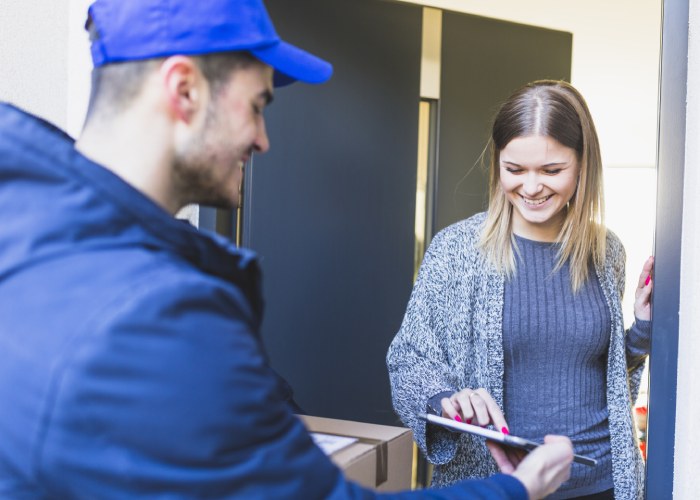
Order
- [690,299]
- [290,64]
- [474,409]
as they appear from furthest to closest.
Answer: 1. [474,409]
2. [690,299]
3. [290,64]

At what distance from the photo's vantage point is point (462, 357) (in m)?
1.62

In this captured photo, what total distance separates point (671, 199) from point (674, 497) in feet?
1.69

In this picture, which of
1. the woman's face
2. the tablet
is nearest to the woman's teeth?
the woman's face

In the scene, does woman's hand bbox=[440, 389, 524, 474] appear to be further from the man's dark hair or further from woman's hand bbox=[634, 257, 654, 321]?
the man's dark hair

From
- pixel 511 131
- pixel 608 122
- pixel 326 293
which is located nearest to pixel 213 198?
pixel 511 131

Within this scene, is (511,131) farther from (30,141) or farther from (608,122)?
(608,122)

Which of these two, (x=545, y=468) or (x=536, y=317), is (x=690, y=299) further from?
(x=545, y=468)

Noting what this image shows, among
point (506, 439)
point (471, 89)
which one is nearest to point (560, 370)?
point (506, 439)

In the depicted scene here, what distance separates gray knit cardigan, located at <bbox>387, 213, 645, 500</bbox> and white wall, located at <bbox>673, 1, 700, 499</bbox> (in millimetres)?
258

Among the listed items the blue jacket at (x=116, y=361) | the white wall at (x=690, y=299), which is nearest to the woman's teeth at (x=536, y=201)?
the white wall at (x=690, y=299)

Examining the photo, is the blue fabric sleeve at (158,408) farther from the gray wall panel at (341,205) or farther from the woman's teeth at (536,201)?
the gray wall panel at (341,205)

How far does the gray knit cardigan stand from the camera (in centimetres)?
156

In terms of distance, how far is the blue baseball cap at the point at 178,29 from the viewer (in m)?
0.80

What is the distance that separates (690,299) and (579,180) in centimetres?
47
